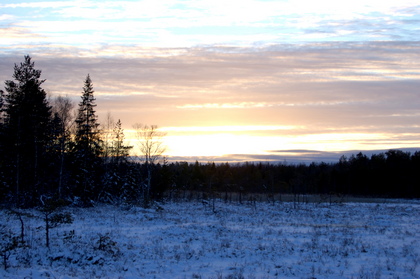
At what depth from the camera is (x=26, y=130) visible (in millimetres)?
34531

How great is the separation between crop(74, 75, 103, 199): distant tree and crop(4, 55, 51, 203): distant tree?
521cm

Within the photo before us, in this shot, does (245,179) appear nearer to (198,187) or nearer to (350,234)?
(198,187)

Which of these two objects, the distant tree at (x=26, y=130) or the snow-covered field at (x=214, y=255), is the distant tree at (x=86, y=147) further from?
the snow-covered field at (x=214, y=255)

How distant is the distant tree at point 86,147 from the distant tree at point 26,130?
521 centimetres

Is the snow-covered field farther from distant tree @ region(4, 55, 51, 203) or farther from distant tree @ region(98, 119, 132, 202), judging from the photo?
distant tree @ region(98, 119, 132, 202)

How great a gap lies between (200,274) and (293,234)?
38.1 feet

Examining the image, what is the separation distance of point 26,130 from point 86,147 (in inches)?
369

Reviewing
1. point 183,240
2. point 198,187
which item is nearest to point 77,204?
point 183,240

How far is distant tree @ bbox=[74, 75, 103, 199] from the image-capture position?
140 feet

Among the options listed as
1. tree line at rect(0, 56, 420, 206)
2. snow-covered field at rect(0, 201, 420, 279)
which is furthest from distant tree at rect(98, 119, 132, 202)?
snow-covered field at rect(0, 201, 420, 279)

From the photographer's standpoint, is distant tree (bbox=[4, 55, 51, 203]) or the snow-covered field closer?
the snow-covered field

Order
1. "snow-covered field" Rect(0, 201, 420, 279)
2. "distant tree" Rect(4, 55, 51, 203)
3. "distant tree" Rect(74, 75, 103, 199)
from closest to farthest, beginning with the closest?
"snow-covered field" Rect(0, 201, 420, 279) → "distant tree" Rect(4, 55, 51, 203) → "distant tree" Rect(74, 75, 103, 199)

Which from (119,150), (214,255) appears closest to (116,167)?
(119,150)

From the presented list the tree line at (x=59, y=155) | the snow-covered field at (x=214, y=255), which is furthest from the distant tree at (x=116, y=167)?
the snow-covered field at (x=214, y=255)
